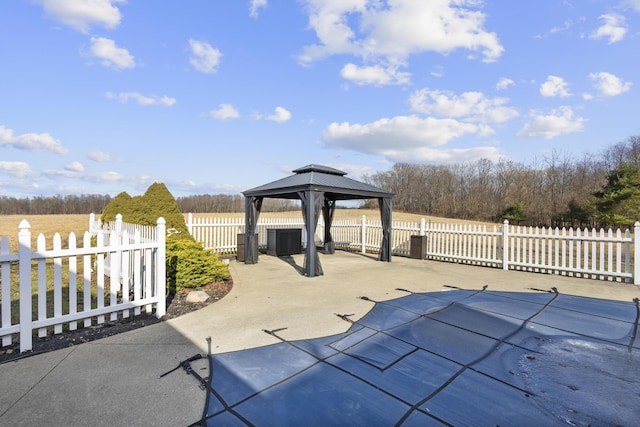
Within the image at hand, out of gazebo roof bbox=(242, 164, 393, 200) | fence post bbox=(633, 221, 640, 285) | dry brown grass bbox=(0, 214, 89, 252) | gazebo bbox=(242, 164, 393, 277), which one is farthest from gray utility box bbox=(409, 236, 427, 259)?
dry brown grass bbox=(0, 214, 89, 252)

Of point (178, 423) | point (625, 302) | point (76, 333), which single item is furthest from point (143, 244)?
point (625, 302)

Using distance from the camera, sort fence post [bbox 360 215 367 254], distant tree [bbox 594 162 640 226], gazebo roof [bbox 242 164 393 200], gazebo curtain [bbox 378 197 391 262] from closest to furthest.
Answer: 1. gazebo roof [bbox 242 164 393 200]
2. gazebo curtain [bbox 378 197 391 262]
3. fence post [bbox 360 215 367 254]
4. distant tree [bbox 594 162 640 226]

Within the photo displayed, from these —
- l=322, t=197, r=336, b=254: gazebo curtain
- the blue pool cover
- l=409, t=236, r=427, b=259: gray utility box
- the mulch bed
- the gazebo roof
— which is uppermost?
the gazebo roof

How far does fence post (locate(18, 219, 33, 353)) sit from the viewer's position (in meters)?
3.15

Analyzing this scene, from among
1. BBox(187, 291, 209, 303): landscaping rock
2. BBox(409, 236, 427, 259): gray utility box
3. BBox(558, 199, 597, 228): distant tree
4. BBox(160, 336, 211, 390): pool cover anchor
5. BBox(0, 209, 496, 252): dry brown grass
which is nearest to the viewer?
BBox(160, 336, 211, 390): pool cover anchor

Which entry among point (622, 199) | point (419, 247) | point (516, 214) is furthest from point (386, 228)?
point (516, 214)

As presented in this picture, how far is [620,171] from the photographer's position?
1970 centimetres

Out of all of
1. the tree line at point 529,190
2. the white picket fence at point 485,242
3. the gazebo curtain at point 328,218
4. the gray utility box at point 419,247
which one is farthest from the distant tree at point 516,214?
the gazebo curtain at point 328,218

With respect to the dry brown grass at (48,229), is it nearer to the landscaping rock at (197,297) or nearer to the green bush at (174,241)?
the green bush at (174,241)

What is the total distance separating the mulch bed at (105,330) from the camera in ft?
10.8

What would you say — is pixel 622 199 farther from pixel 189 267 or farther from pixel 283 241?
pixel 189 267

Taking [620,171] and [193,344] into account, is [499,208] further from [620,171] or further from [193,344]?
[193,344]

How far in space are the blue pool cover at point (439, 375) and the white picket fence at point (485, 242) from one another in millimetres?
3970

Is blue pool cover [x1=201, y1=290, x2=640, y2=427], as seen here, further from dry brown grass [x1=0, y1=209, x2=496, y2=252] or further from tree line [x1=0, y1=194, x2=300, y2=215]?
tree line [x1=0, y1=194, x2=300, y2=215]
